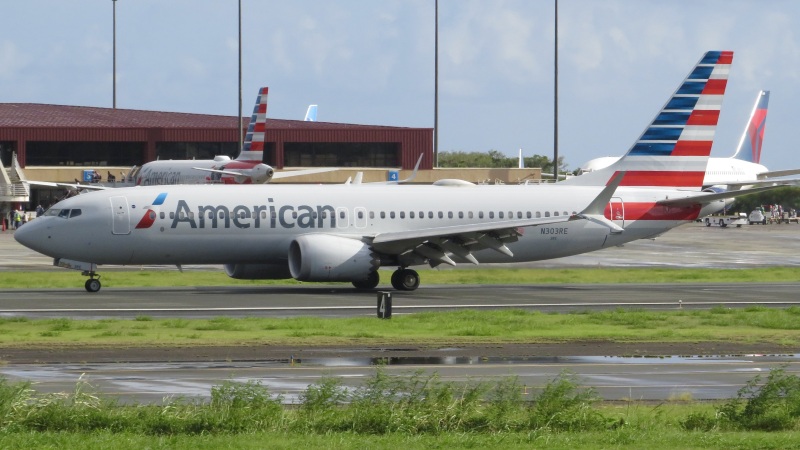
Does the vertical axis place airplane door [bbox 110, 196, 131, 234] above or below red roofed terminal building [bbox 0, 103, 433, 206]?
below

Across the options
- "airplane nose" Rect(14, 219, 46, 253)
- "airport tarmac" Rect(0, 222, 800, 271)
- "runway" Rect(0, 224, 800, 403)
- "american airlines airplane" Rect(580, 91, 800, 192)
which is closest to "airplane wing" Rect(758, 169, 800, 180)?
"american airlines airplane" Rect(580, 91, 800, 192)

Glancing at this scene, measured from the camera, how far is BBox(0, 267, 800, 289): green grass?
48031 mm

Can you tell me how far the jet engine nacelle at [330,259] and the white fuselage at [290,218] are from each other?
3.59ft

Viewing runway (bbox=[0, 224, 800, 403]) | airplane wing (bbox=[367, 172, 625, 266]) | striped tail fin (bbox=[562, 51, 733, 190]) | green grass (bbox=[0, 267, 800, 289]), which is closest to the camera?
runway (bbox=[0, 224, 800, 403])

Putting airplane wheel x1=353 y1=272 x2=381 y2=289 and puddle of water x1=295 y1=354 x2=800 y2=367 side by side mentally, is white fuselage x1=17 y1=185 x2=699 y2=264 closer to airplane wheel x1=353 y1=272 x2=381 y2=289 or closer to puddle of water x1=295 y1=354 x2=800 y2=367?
airplane wheel x1=353 y1=272 x2=381 y2=289

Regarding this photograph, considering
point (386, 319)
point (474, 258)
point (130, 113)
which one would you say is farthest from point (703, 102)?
point (130, 113)

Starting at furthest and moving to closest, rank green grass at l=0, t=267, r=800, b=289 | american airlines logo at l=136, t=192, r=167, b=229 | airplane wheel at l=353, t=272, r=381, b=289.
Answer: green grass at l=0, t=267, r=800, b=289
airplane wheel at l=353, t=272, r=381, b=289
american airlines logo at l=136, t=192, r=167, b=229

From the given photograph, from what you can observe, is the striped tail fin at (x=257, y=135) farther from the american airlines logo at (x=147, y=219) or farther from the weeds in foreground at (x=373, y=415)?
the weeds in foreground at (x=373, y=415)

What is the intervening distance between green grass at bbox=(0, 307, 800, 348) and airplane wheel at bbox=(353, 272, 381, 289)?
31.9 ft

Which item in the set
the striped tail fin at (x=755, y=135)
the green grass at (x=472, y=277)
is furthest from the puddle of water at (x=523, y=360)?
the striped tail fin at (x=755, y=135)

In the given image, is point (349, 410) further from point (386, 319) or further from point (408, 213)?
point (408, 213)

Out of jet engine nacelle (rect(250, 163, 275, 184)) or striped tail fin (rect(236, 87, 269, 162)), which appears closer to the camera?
jet engine nacelle (rect(250, 163, 275, 184))

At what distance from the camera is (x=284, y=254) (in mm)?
44688

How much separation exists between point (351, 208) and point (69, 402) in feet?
93.6
